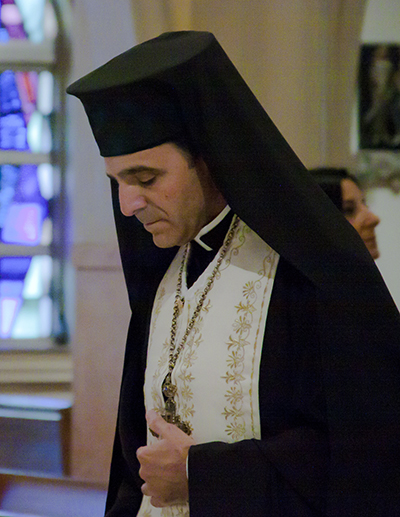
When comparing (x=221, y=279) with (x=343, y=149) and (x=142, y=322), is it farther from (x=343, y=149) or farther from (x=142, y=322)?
(x=343, y=149)

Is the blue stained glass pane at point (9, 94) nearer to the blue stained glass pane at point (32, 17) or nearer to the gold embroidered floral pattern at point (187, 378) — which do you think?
the blue stained glass pane at point (32, 17)

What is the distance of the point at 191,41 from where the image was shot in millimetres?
1144

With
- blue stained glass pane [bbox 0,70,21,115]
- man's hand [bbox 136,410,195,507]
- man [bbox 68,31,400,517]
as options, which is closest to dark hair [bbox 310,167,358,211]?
man [bbox 68,31,400,517]

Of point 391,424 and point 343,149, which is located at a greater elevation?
point 343,149

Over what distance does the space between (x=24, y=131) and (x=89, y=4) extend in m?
1.25

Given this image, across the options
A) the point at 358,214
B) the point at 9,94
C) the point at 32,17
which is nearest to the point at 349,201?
the point at 358,214

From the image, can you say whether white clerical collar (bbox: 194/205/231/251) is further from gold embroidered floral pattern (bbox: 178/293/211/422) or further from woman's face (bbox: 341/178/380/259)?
woman's face (bbox: 341/178/380/259)

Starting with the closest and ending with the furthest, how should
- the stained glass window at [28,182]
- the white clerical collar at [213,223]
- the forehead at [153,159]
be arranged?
the forehead at [153,159]
the white clerical collar at [213,223]
the stained glass window at [28,182]

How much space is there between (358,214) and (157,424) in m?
A: 1.72

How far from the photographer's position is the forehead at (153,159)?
3.86ft

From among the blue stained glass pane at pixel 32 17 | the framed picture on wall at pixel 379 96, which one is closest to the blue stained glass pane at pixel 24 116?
the blue stained glass pane at pixel 32 17

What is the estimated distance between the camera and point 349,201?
2627 mm

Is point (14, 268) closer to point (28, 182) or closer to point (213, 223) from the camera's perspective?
point (28, 182)

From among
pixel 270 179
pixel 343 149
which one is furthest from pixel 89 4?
pixel 270 179
